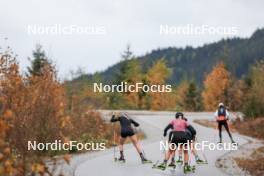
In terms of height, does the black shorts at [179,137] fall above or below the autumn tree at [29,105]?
below

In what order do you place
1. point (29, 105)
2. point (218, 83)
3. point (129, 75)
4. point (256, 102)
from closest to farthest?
1. point (29, 105)
2. point (256, 102)
3. point (129, 75)
4. point (218, 83)

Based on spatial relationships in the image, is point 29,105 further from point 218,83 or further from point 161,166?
point 218,83

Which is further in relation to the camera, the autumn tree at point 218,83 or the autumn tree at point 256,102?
the autumn tree at point 218,83

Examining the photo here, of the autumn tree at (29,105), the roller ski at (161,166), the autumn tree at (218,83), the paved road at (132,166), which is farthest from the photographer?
the autumn tree at (218,83)

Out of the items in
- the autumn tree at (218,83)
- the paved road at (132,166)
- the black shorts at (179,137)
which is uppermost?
the autumn tree at (218,83)

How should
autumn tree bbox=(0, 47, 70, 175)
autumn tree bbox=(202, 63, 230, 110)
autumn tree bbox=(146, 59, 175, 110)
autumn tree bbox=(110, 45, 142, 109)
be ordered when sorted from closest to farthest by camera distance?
autumn tree bbox=(0, 47, 70, 175)
autumn tree bbox=(110, 45, 142, 109)
autumn tree bbox=(202, 63, 230, 110)
autumn tree bbox=(146, 59, 175, 110)

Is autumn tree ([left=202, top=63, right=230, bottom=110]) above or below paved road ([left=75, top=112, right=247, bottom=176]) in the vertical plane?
above

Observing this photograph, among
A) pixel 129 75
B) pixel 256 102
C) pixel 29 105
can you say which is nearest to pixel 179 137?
pixel 29 105

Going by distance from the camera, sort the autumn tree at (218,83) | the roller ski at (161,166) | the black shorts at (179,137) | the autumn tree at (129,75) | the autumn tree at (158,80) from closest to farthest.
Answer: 1. the roller ski at (161,166)
2. the black shorts at (179,137)
3. the autumn tree at (129,75)
4. the autumn tree at (218,83)
5. the autumn tree at (158,80)

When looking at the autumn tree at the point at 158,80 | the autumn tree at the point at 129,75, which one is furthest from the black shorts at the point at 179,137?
the autumn tree at the point at 158,80

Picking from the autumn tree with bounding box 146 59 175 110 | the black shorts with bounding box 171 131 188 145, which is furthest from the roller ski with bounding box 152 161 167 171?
the autumn tree with bounding box 146 59 175 110

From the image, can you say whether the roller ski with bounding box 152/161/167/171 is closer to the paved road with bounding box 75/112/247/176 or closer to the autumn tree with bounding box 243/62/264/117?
the paved road with bounding box 75/112/247/176

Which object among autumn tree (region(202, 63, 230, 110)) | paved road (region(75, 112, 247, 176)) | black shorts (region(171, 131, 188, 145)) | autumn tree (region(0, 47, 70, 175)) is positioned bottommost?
paved road (region(75, 112, 247, 176))

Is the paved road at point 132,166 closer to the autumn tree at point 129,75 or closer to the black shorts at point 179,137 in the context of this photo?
the black shorts at point 179,137
